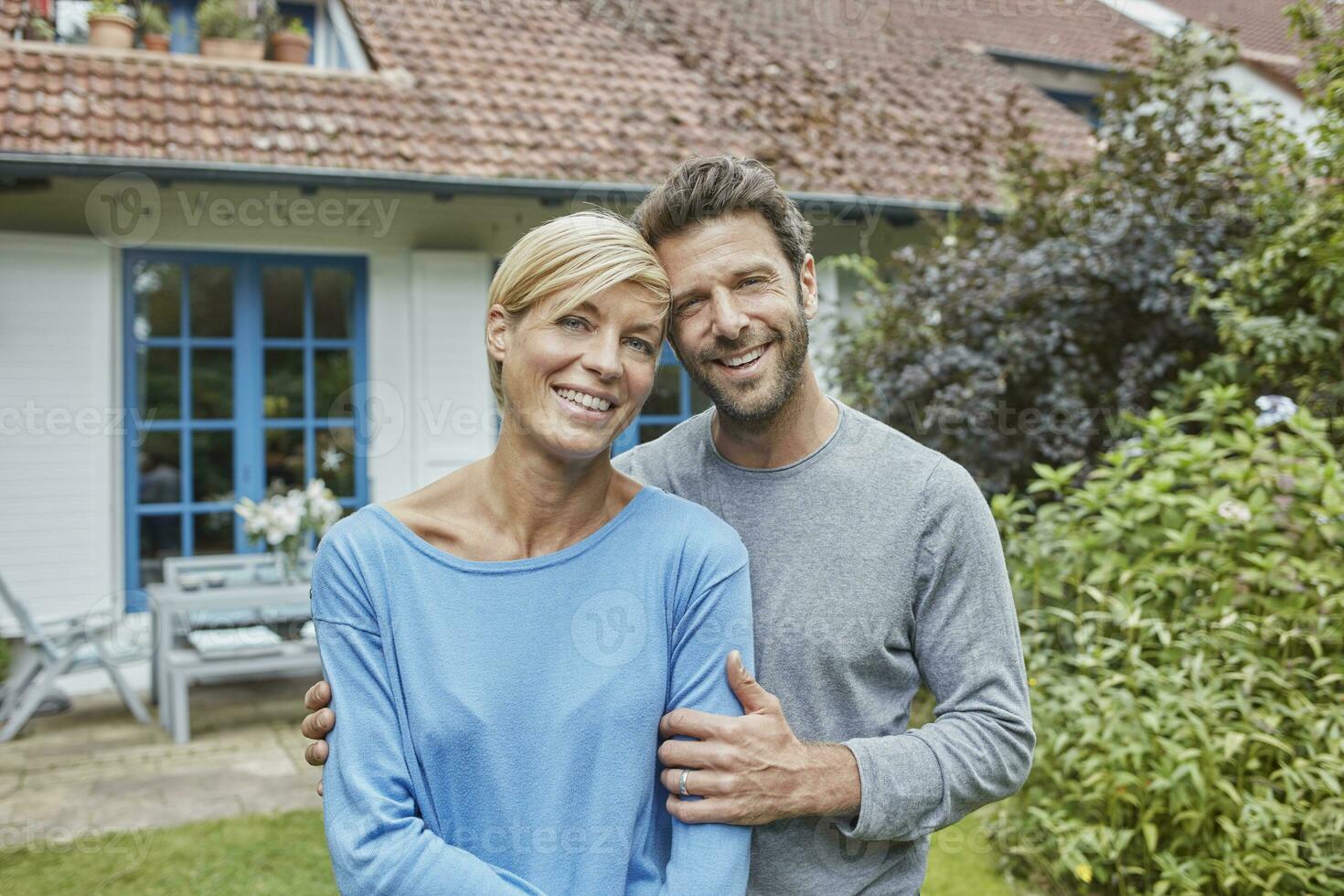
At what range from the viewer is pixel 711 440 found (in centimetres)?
188

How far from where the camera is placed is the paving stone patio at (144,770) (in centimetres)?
448

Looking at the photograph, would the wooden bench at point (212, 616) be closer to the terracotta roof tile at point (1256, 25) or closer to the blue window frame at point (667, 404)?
the blue window frame at point (667, 404)

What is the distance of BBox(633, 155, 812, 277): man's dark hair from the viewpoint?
1.68 metres

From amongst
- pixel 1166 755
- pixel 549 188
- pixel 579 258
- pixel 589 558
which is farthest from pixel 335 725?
pixel 549 188

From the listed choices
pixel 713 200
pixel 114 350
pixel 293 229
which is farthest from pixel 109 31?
pixel 713 200

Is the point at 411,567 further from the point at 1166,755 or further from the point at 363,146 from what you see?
the point at 363,146

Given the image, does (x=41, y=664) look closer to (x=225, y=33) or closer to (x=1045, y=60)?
(x=225, y=33)

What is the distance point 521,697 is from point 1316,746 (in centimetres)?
273

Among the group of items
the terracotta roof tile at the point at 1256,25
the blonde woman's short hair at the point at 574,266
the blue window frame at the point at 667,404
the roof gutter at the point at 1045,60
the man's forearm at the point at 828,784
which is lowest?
the blue window frame at the point at 667,404

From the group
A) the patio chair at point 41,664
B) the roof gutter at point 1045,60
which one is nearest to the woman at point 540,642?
the patio chair at point 41,664

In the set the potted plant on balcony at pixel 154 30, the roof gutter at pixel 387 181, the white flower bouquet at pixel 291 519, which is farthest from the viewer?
the potted plant on balcony at pixel 154 30

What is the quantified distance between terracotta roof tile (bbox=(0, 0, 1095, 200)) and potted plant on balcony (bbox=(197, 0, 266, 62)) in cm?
22

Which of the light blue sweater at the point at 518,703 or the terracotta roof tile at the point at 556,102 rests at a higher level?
the terracotta roof tile at the point at 556,102

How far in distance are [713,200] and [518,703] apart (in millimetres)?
766
